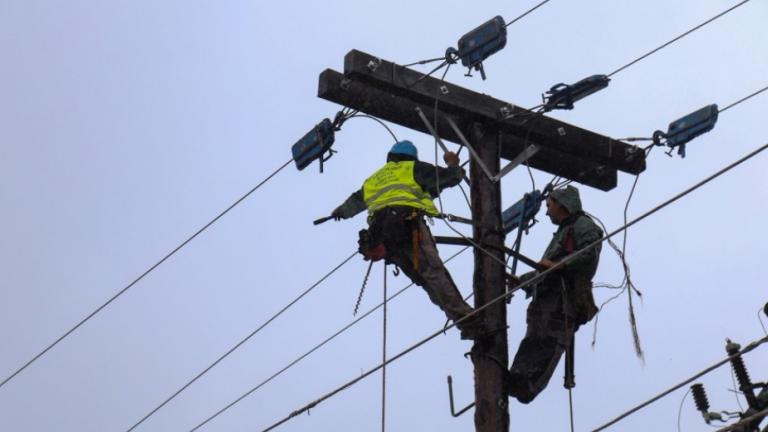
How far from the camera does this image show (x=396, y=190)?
39.4 feet

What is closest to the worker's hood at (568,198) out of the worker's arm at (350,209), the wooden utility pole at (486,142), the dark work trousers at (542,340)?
the wooden utility pole at (486,142)

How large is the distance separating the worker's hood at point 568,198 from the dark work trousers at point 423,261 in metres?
1.16

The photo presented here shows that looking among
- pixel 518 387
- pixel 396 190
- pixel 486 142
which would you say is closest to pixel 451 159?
pixel 486 142

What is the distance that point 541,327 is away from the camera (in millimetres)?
12016

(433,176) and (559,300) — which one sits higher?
(433,176)

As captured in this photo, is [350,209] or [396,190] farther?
[350,209]

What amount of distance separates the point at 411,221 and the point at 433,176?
0.44 m

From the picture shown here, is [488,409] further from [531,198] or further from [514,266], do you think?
[531,198]

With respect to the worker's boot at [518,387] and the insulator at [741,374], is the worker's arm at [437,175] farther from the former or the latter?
the insulator at [741,374]

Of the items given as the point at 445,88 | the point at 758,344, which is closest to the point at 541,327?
the point at 445,88

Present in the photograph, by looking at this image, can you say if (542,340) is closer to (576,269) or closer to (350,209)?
(576,269)

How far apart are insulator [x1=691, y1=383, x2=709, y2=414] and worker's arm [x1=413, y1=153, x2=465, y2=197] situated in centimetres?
261

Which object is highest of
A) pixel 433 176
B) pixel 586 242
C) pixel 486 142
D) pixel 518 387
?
pixel 486 142

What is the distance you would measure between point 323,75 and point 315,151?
117cm
